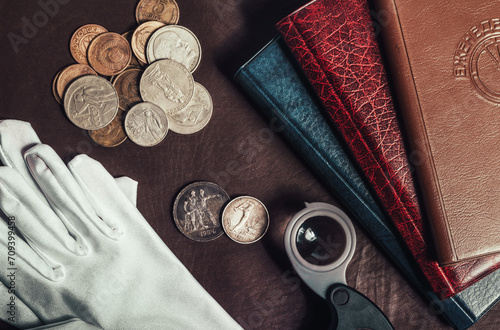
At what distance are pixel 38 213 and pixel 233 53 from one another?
0.37 meters

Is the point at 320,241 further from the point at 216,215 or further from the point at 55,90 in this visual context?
the point at 55,90

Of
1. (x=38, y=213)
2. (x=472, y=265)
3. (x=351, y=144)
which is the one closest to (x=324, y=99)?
(x=351, y=144)

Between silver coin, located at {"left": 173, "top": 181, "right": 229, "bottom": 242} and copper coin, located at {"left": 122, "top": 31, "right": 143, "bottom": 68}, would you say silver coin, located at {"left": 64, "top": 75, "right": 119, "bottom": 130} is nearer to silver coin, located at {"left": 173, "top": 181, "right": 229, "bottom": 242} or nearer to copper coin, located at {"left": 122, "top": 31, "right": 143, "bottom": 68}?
copper coin, located at {"left": 122, "top": 31, "right": 143, "bottom": 68}

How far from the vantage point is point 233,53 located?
59cm

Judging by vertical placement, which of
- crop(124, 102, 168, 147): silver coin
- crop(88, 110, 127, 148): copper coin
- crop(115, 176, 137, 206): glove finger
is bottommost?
crop(115, 176, 137, 206): glove finger

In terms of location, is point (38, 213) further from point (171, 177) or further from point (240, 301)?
point (240, 301)

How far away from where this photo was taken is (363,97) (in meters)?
0.51

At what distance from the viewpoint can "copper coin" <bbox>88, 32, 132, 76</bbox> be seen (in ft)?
1.82

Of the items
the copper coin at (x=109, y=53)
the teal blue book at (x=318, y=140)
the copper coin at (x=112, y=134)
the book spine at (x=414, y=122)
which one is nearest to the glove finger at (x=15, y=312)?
the copper coin at (x=112, y=134)

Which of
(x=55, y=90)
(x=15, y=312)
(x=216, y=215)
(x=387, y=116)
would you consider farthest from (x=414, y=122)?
(x=15, y=312)

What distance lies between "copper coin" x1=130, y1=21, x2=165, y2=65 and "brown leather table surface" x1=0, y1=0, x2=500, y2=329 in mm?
29

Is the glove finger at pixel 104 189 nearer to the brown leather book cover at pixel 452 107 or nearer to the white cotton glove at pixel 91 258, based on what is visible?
the white cotton glove at pixel 91 258

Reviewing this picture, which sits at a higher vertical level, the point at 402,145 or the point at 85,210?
the point at 85,210

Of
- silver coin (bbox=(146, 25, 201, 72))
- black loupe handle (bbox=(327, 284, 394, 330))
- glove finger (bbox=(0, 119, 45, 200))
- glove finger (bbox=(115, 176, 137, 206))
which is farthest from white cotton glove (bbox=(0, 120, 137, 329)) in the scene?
black loupe handle (bbox=(327, 284, 394, 330))
